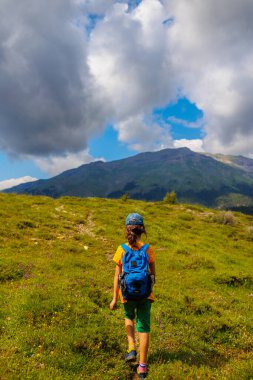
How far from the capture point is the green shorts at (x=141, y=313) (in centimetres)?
790

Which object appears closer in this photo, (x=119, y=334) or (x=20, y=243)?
(x=119, y=334)

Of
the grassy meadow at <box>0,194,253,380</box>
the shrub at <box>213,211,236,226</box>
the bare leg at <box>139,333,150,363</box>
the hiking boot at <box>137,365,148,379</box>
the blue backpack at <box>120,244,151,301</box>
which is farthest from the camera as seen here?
the shrub at <box>213,211,236,226</box>

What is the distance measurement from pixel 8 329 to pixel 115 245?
45.7 ft

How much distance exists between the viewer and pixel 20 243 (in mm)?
19531

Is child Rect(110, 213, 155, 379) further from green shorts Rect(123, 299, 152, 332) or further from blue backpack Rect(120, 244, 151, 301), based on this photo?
blue backpack Rect(120, 244, 151, 301)

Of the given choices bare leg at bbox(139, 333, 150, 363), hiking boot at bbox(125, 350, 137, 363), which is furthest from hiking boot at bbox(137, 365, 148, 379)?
hiking boot at bbox(125, 350, 137, 363)

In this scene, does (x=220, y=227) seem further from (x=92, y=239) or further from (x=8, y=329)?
(x=8, y=329)

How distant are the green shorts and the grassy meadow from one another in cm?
112

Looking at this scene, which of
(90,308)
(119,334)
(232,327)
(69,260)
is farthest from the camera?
(69,260)

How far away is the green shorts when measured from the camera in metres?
7.90

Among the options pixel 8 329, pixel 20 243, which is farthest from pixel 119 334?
pixel 20 243

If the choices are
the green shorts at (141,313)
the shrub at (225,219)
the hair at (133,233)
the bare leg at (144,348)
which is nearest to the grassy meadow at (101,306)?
the bare leg at (144,348)

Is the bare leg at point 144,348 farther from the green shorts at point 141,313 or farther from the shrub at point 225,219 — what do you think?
the shrub at point 225,219

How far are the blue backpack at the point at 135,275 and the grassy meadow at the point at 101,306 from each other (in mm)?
2026
